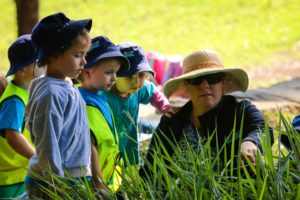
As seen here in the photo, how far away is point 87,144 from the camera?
381 cm

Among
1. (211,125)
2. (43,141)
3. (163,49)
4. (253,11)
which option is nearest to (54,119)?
(43,141)

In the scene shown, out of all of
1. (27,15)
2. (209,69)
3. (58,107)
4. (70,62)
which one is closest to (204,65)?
(209,69)

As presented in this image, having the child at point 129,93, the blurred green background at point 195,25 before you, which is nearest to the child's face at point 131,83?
the child at point 129,93

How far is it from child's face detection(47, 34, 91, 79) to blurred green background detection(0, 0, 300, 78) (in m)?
10.3

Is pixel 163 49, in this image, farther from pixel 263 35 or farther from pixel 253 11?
pixel 253 11

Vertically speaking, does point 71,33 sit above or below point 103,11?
above

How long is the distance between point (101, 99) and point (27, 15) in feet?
10.3

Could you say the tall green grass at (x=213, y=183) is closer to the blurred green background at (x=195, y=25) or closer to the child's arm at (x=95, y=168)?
the child's arm at (x=95, y=168)

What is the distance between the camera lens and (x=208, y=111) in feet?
13.3

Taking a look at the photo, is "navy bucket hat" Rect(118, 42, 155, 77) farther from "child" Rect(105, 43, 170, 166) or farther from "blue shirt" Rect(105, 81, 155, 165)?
"blue shirt" Rect(105, 81, 155, 165)

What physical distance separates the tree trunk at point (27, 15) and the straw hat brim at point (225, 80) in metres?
2.99

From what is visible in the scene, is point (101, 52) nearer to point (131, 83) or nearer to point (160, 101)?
point (131, 83)

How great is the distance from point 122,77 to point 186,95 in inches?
16.2

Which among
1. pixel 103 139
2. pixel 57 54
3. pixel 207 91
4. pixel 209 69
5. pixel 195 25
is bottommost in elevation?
pixel 195 25
